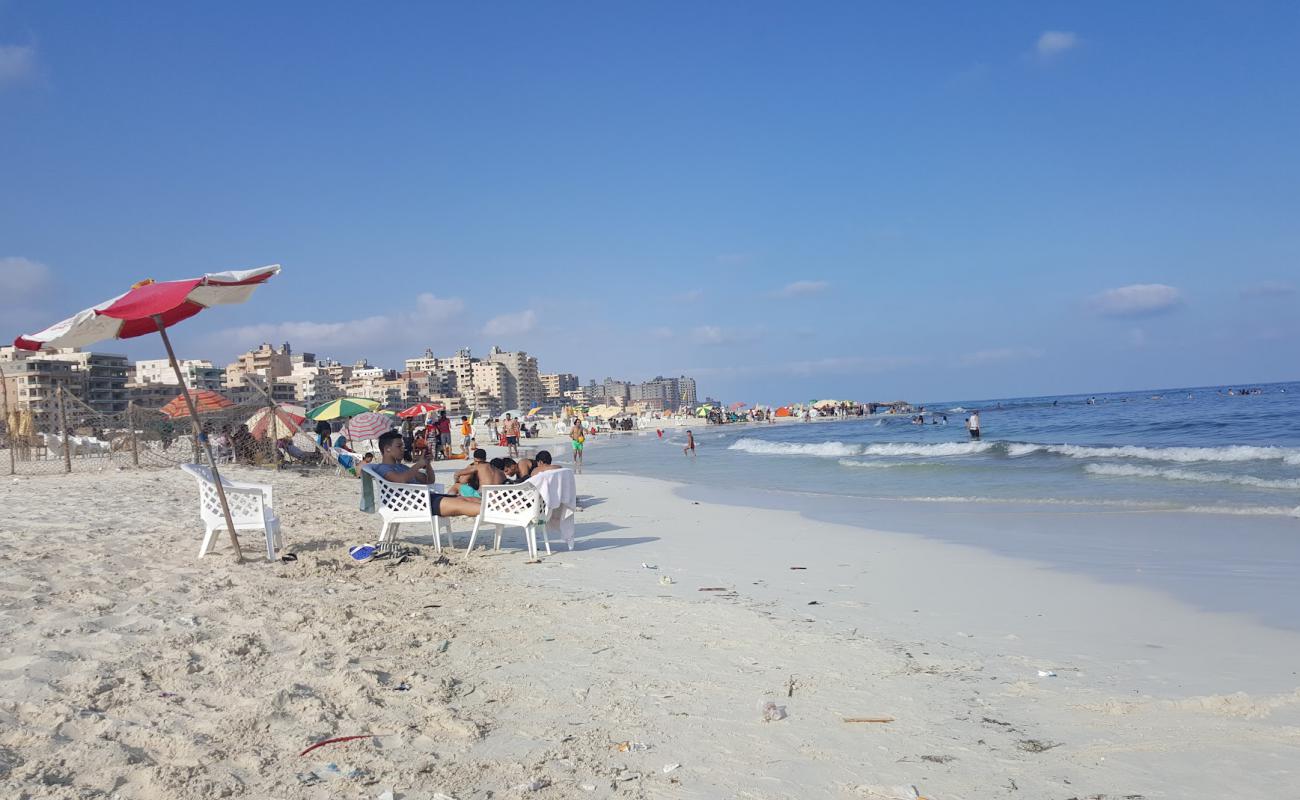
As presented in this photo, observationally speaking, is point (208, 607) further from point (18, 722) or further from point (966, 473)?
point (966, 473)

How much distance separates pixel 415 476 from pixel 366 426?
1399 cm

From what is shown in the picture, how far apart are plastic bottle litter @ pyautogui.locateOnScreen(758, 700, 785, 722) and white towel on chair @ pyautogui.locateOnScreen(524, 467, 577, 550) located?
13.1ft

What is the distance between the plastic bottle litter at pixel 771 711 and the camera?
3.46 metres

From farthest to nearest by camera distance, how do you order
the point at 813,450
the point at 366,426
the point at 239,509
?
the point at 813,450
the point at 366,426
the point at 239,509

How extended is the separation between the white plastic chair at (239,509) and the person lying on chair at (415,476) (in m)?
0.99

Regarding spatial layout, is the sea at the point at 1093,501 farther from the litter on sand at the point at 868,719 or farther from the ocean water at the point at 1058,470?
the litter on sand at the point at 868,719

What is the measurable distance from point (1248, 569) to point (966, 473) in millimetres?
11728

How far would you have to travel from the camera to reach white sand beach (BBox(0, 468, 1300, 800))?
291 centimetres

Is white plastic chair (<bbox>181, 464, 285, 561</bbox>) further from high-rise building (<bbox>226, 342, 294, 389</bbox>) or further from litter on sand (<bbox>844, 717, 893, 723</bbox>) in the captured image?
high-rise building (<bbox>226, 342, 294, 389</bbox>)

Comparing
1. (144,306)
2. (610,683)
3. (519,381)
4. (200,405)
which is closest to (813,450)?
(200,405)

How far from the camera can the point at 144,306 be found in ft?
18.8

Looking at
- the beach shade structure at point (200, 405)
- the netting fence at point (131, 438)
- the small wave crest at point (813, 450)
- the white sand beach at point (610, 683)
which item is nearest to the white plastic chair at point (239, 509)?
the white sand beach at point (610, 683)

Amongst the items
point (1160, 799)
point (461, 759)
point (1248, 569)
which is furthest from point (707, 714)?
point (1248, 569)

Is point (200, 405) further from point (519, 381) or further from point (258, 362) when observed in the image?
point (519, 381)
